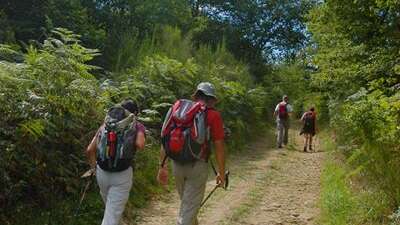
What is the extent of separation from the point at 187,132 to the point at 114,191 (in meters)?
0.97

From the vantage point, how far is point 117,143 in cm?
497

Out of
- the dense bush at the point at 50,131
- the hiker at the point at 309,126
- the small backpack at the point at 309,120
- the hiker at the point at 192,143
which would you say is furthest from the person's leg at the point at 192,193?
the small backpack at the point at 309,120

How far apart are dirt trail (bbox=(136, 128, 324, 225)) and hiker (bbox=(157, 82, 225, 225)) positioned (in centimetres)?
222

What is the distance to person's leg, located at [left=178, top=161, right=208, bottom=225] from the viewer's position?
550 centimetres

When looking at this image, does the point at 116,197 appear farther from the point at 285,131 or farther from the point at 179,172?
the point at 285,131

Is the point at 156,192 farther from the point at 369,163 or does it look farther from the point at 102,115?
the point at 369,163

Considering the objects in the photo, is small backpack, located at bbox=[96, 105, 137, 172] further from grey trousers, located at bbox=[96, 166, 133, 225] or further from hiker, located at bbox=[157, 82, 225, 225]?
hiker, located at bbox=[157, 82, 225, 225]

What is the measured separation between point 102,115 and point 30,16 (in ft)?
26.1

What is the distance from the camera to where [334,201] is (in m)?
8.30

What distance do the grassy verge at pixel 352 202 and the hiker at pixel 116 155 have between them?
3.31m

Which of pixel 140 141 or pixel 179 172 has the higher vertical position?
pixel 140 141

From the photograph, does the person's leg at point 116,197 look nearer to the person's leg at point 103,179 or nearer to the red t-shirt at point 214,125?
the person's leg at point 103,179

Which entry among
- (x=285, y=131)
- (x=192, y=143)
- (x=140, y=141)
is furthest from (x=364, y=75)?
(x=140, y=141)

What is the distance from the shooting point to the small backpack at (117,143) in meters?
4.98
